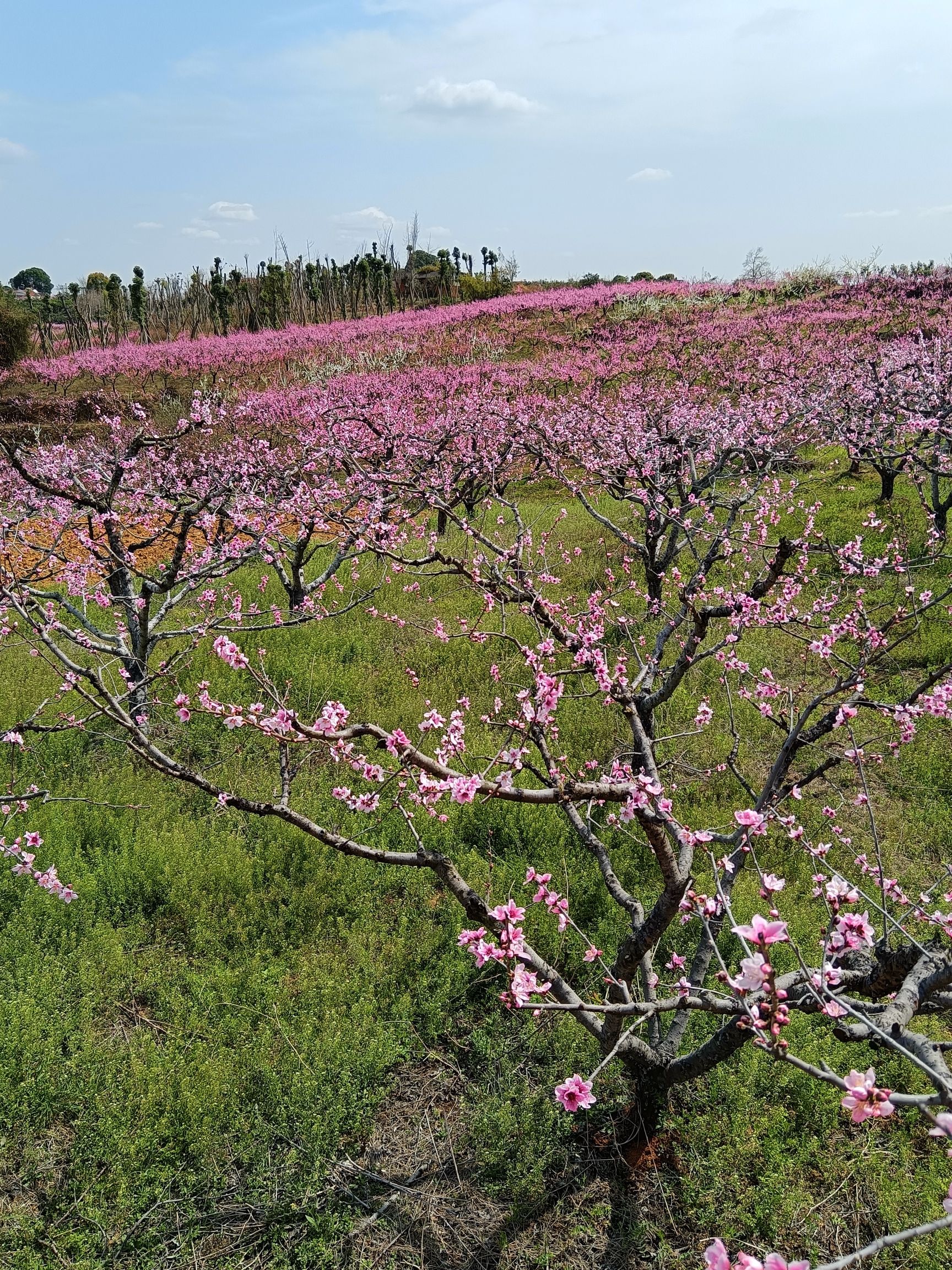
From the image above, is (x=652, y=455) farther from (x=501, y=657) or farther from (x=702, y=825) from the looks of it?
(x=702, y=825)

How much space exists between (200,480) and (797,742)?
945 centimetres

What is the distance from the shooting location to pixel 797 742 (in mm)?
3328

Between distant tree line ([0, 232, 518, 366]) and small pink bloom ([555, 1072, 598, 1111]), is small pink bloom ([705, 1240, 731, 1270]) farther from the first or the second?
distant tree line ([0, 232, 518, 366])

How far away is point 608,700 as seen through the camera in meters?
3.89

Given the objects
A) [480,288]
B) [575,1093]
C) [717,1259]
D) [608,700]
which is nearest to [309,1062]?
[575,1093]

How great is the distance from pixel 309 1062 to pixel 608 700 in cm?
260

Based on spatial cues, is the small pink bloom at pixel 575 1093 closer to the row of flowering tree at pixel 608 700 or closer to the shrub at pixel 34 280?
the row of flowering tree at pixel 608 700

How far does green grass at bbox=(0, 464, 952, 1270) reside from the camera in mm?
3256

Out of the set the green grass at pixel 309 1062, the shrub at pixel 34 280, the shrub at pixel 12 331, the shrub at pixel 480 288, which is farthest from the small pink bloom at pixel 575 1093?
the shrub at pixel 34 280

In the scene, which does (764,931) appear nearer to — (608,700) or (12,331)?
(608,700)

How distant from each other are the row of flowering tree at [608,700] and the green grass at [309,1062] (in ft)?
0.80

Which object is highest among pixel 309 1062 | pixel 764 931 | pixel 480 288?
pixel 480 288

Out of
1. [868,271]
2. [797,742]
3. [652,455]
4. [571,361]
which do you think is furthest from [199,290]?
[797,742]

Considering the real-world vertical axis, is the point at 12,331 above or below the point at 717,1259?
above
